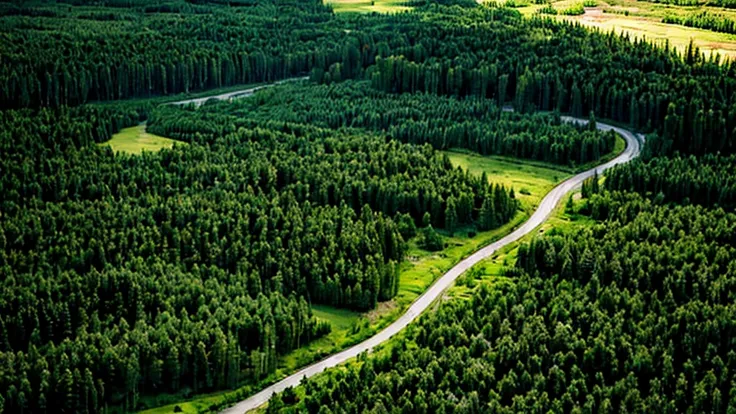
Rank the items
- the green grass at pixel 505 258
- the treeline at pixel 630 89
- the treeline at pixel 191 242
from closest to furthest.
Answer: the treeline at pixel 191 242
the green grass at pixel 505 258
the treeline at pixel 630 89

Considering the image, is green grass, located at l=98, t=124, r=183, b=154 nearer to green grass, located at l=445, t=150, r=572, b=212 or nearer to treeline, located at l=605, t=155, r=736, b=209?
green grass, located at l=445, t=150, r=572, b=212

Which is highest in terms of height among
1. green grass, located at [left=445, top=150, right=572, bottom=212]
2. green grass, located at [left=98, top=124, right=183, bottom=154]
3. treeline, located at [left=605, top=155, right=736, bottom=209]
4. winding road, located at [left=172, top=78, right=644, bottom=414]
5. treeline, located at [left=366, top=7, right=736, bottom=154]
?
treeline, located at [left=366, top=7, right=736, bottom=154]

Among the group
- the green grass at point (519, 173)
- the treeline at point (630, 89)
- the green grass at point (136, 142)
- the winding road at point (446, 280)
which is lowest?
the winding road at point (446, 280)

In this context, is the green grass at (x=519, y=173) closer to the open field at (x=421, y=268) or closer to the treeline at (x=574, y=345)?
the open field at (x=421, y=268)

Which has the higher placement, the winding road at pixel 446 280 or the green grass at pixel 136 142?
the green grass at pixel 136 142

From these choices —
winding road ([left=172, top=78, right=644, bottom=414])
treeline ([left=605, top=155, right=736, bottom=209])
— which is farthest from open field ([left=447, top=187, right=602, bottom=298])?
treeline ([left=605, top=155, right=736, bottom=209])

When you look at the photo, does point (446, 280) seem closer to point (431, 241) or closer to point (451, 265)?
point (451, 265)

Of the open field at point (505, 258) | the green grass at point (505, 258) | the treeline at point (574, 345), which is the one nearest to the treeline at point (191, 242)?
the green grass at point (505, 258)
